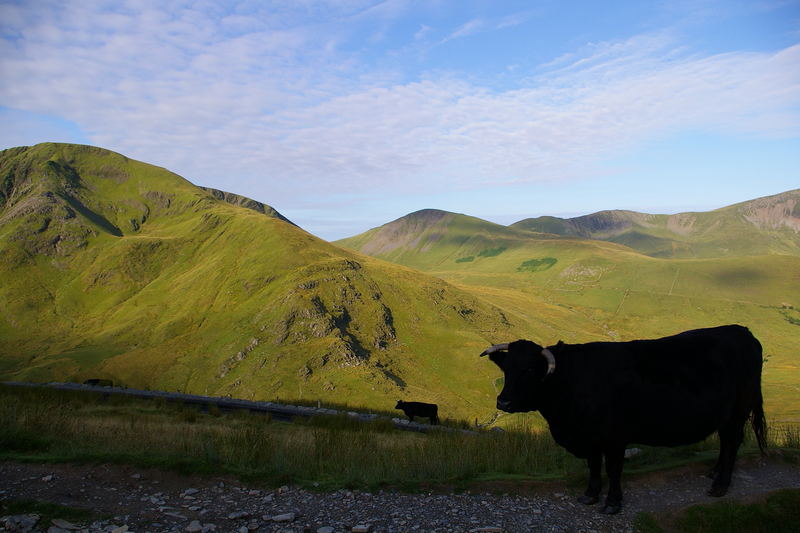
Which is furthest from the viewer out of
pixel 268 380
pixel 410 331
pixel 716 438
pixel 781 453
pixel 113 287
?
pixel 113 287

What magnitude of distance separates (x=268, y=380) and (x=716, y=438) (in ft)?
195

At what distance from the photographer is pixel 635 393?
27.5 ft

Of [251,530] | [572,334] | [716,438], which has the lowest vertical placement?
[572,334]

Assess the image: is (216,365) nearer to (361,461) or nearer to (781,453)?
(361,461)

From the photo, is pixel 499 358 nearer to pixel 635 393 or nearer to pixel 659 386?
pixel 635 393

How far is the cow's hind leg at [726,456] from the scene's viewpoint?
27.9 feet

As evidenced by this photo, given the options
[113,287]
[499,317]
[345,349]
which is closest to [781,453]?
[345,349]

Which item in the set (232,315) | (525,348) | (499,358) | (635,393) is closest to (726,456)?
(635,393)

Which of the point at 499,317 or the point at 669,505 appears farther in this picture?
the point at 499,317

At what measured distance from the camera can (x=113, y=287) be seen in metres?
122

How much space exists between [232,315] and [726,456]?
8324 centimetres

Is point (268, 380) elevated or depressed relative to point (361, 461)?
depressed

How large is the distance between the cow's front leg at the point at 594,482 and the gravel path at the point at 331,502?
0.65 ft

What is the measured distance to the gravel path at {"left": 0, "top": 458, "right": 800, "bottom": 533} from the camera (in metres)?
7.67
